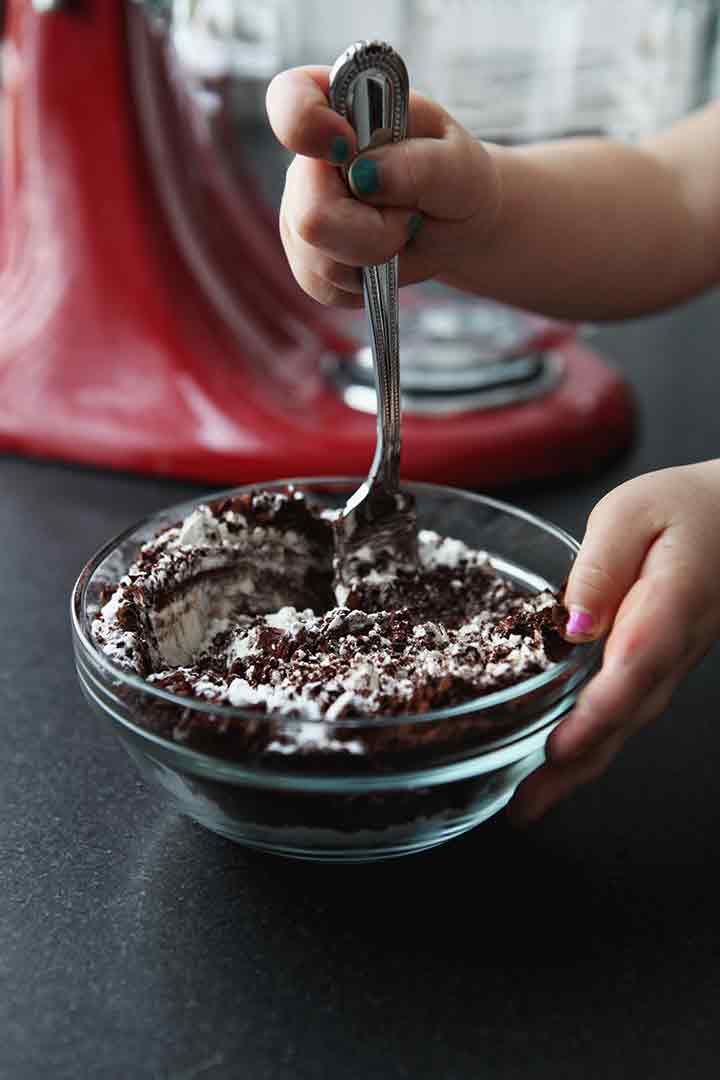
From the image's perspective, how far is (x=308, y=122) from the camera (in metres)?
0.42

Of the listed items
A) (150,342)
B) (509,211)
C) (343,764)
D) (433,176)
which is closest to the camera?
(343,764)

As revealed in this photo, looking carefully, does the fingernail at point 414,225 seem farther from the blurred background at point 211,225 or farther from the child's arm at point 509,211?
the blurred background at point 211,225

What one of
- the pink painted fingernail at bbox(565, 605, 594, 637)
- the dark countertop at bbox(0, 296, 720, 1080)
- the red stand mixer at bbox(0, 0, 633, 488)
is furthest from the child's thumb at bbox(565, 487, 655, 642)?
the red stand mixer at bbox(0, 0, 633, 488)

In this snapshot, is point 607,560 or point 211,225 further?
point 211,225

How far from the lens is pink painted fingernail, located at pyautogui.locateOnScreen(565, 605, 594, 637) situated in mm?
422

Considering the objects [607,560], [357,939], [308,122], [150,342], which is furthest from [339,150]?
[150,342]

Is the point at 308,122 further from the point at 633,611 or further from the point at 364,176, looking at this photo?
the point at 633,611

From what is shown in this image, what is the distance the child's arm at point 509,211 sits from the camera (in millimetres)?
450

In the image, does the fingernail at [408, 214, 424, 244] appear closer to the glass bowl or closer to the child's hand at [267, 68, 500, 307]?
the child's hand at [267, 68, 500, 307]

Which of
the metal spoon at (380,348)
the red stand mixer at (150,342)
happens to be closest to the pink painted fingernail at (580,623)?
the metal spoon at (380,348)

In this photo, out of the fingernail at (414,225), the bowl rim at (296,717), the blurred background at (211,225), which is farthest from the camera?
the blurred background at (211,225)

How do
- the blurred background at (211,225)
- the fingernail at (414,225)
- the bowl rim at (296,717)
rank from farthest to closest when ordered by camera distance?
the blurred background at (211,225)
the fingernail at (414,225)
the bowl rim at (296,717)

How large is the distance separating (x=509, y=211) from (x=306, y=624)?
284 mm

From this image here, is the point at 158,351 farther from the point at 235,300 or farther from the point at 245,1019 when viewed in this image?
the point at 245,1019
